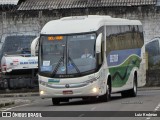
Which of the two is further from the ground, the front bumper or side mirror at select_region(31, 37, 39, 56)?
side mirror at select_region(31, 37, 39, 56)

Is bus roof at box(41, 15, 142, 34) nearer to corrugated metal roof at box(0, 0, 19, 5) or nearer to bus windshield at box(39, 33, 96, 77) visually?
bus windshield at box(39, 33, 96, 77)

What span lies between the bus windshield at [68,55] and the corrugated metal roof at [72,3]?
16702mm

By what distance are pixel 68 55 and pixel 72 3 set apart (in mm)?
18121

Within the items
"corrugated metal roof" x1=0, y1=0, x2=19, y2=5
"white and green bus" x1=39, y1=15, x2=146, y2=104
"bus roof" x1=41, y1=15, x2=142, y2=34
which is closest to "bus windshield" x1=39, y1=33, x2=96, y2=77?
"white and green bus" x1=39, y1=15, x2=146, y2=104

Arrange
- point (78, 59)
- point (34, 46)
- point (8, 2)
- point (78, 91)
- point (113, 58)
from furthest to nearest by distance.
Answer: point (8, 2)
point (113, 58)
point (34, 46)
point (78, 59)
point (78, 91)

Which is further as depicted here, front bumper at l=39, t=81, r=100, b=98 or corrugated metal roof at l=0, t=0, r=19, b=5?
corrugated metal roof at l=0, t=0, r=19, b=5

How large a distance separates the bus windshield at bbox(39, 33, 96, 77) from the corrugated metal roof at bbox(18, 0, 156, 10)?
54.8 feet

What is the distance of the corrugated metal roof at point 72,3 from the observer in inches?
1679

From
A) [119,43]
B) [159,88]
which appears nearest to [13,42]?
[159,88]

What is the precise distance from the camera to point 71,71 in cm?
2586

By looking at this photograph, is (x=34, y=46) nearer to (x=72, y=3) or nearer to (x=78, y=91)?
(x=78, y=91)

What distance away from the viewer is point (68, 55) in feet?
85.8

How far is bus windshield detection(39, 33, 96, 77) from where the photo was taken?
2594cm

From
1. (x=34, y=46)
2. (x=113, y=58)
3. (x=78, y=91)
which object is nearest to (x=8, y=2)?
(x=113, y=58)
